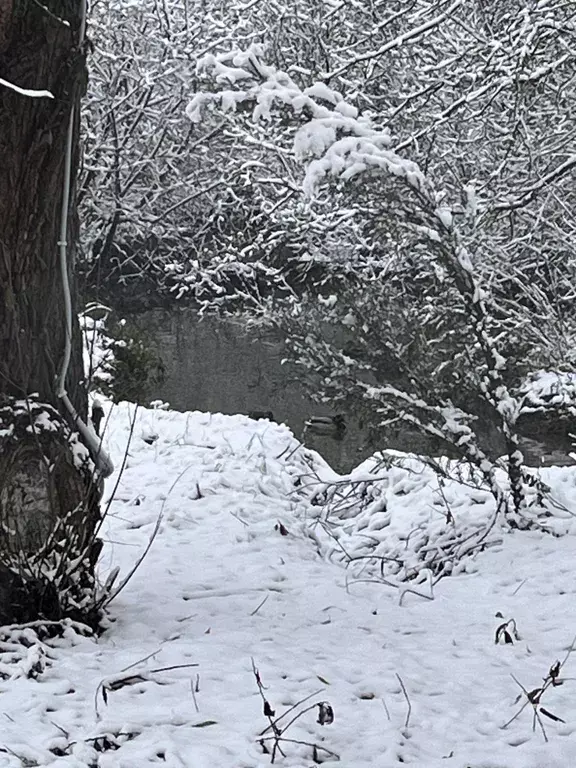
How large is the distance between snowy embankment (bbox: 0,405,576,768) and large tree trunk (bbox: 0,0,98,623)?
1.00ft

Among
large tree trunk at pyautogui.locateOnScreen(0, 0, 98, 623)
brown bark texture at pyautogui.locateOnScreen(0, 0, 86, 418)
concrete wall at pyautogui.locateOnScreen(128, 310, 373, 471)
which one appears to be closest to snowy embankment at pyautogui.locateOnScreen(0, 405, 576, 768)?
large tree trunk at pyautogui.locateOnScreen(0, 0, 98, 623)

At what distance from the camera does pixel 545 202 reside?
21.1ft

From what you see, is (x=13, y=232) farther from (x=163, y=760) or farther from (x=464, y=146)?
(x=464, y=146)

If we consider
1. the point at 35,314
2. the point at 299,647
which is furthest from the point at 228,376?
the point at 35,314

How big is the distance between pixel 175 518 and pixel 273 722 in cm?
293

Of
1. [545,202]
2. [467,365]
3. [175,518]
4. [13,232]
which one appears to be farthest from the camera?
[545,202]

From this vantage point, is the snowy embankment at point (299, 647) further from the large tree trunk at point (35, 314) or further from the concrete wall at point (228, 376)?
the concrete wall at point (228, 376)

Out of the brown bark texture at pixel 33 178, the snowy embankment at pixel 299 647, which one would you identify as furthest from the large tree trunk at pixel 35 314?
the snowy embankment at pixel 299 647

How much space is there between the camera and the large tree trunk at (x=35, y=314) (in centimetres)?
313

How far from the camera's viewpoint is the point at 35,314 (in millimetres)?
3252

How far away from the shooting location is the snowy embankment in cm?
265

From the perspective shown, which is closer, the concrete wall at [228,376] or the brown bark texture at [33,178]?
the brown bark texture at [33,178]

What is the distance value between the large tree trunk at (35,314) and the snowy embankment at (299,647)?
30 cm

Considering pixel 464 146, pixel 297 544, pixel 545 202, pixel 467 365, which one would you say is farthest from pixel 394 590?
pixel 464 146
